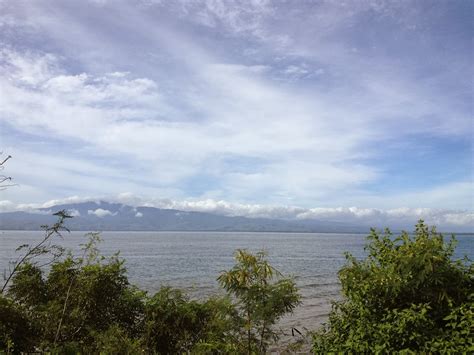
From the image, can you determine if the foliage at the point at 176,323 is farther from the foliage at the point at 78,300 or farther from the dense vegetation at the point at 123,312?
the foliage at the point at 78,300

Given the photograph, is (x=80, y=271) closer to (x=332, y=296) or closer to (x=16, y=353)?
(x=16, y=353)

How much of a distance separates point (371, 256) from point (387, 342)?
2321 millimetres

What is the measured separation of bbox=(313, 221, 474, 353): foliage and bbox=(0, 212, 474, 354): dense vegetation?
24 mm

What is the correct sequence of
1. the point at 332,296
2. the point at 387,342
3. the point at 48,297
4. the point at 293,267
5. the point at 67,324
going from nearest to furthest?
1. the point at 387,342
2. the point at 67,324
3. the point at 48,297
4. the point at 332,296
5. the point at 293,267

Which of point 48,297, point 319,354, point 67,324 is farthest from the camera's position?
point 48,297

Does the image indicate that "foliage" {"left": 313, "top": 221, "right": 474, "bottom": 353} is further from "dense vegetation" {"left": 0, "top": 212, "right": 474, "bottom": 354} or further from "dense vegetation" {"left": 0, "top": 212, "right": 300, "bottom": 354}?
"dense vegetation" {"left": 0, "top": 212, "right": 300, "bottom": 354}

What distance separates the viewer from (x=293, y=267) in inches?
2835

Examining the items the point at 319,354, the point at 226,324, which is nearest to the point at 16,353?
the point at 226,324

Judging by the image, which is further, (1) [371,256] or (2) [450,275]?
(1) [371,256]

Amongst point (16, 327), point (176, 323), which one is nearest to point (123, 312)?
point (176, 323)

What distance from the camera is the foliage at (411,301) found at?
844cm

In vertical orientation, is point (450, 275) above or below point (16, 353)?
above

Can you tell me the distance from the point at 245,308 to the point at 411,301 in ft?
14.8

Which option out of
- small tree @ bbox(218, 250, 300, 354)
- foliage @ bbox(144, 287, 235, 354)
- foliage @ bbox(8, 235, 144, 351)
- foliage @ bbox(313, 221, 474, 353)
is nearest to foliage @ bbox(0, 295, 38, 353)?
foliage @ bbox(8, 235, 144, 351)
